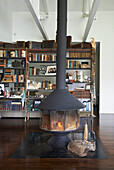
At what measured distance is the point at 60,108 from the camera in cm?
278

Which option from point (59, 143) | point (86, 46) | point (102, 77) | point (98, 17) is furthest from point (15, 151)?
point (98, 17)

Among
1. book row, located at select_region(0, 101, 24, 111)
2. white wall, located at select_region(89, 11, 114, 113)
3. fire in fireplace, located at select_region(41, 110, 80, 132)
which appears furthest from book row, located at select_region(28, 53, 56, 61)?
fire in fireplace, located at select_region(41, 110, 80, 132)

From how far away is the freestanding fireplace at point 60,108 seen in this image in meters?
2.85

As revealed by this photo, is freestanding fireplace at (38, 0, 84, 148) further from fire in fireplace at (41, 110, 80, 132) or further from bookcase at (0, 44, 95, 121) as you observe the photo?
bookcase at (0, 44, 95, 121)

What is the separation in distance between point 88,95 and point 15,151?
10.5 feet

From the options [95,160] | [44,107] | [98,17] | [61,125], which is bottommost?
[95,160]

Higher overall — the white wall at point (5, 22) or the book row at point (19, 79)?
the white wall at point (5, 22)

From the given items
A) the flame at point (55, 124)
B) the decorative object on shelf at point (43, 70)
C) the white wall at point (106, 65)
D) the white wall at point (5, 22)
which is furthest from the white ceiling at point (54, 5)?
the flame at point (55, 124)

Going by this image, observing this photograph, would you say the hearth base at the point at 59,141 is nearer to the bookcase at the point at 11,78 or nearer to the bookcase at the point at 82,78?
the bookcase at the point at 82,78

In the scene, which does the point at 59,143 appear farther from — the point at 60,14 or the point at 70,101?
the point at 60,14

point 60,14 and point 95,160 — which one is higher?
point 60,14

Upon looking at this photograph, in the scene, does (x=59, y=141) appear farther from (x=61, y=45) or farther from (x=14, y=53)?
(x=14, y=53)

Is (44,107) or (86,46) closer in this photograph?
(44,107)

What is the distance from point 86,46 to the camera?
5.21 meters
